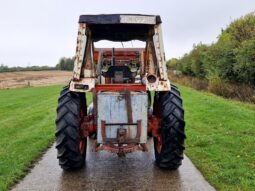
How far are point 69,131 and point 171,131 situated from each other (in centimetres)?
161

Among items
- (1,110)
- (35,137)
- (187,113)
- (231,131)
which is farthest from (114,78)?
(1,110)

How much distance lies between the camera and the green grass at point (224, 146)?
20.1 feet

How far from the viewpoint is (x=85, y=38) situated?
251 inches

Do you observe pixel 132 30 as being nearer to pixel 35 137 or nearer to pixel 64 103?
pixel 64 103

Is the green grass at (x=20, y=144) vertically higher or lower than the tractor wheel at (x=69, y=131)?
lower

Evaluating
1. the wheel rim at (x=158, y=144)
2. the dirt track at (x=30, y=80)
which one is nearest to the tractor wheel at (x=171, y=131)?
the wheel rim at (x=158, y=144)

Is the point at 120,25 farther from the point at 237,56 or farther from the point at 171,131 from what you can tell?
the point at 237,56

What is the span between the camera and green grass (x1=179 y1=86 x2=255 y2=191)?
6.11 metres

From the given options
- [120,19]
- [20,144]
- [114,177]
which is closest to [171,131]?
[114,177]

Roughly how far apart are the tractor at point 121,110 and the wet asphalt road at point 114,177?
0.23m

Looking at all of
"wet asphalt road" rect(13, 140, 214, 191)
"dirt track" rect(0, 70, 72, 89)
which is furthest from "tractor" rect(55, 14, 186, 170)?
"dirt track" rect(0, 70, 72, 89)

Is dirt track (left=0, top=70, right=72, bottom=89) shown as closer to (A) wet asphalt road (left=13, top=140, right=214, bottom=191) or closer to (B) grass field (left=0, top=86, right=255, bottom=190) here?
(B) grass field (left=0, top=86, right=255, bottom=190)

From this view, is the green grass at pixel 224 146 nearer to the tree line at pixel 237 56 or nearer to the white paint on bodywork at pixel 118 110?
the white paint on bodywork at pixel 118 110

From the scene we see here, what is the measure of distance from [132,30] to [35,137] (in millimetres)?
4193
